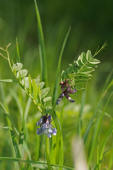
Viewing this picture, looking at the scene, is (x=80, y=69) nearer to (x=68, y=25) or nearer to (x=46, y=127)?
(x=46, y=127)

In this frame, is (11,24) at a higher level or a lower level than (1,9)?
lower

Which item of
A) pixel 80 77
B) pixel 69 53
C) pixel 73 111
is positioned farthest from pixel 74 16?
pixel 80 77

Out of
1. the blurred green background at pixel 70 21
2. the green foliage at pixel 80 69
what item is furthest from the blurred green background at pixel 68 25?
the green foliage at pixel 80 69

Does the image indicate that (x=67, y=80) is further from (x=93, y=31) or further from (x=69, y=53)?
(x=93, y=31)

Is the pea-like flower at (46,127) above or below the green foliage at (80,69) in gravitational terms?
below

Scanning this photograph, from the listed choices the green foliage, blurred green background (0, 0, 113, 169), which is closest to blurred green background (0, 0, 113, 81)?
blurred green background (0, 0, 113, 169)

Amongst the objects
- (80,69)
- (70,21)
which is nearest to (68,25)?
(70,21)

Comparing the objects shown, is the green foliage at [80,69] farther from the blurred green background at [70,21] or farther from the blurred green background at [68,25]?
the blurred green background at [70,21]

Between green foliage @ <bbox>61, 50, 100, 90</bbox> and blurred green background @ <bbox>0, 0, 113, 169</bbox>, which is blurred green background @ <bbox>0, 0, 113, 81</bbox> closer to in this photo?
blurred green background @ <bbox>0, 0, 113, 169</bbox>
